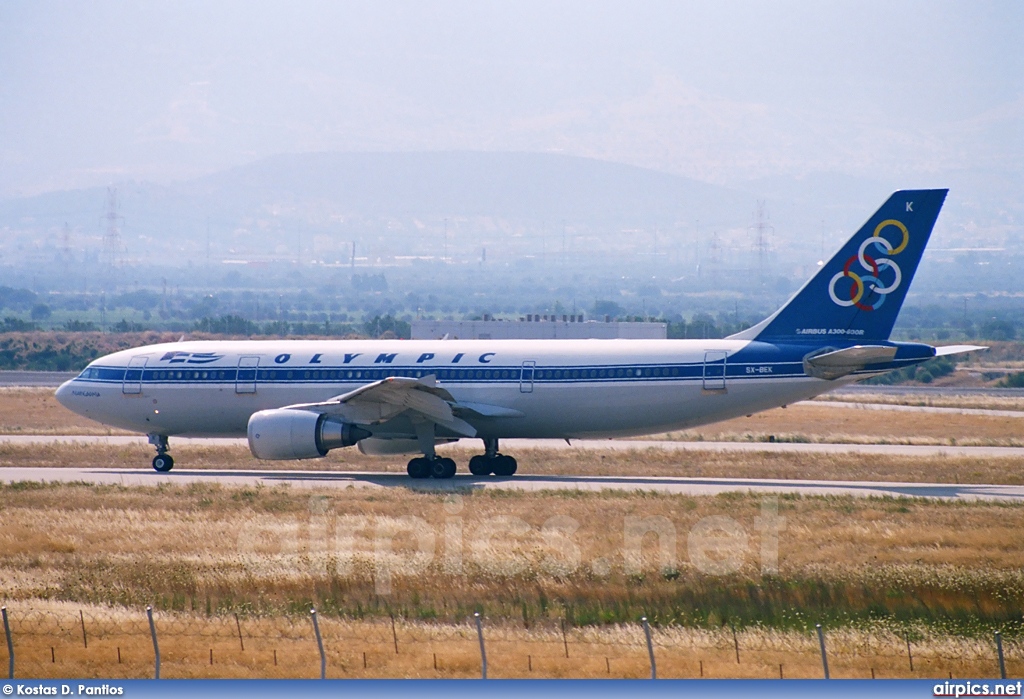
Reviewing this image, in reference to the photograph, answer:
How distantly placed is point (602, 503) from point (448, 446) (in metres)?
13.3

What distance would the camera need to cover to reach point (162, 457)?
35.0 meters

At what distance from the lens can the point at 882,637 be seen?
17188 mm

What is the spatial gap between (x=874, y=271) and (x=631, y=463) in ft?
30.1

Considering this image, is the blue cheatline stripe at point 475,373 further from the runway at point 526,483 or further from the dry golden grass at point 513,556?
the dry golden grass at point 513,556

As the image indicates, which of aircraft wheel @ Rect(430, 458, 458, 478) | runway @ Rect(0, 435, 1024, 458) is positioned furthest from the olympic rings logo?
aircraft wheel @ Rect(430, 458, 458, 478)

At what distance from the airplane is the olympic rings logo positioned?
0.03 meters

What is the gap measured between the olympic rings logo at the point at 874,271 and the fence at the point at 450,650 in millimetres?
14998

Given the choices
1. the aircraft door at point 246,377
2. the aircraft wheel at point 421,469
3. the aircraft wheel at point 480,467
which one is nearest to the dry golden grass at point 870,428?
the aircraft wheel at point 480,467

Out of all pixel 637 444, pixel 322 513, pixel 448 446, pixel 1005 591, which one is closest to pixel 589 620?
pixel 1005 591

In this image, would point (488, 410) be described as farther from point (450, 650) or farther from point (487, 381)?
point (450, 650)

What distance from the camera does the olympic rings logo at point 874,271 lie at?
102 ft

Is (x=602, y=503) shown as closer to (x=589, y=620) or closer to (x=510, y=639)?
(x=589, y=620)

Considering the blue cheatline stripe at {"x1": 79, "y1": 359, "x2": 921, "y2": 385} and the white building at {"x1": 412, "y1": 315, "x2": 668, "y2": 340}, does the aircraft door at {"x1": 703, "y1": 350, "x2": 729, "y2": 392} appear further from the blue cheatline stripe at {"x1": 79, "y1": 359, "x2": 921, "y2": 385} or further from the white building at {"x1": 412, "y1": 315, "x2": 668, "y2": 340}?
the white building at {"x1": 412, "y1": 315, "x2": 668, "y2": 340}

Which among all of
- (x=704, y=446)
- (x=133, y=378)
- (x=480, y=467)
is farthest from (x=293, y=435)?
(x=704, y=446)
